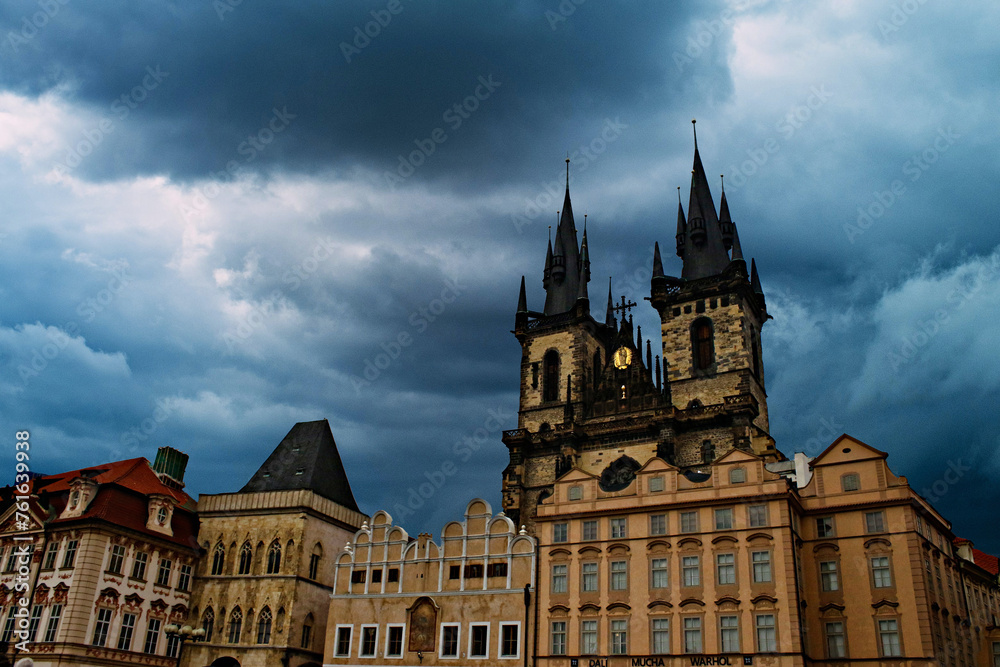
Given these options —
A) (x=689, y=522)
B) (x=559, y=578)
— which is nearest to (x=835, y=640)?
(x=689, y=522)

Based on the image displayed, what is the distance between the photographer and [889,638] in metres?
33.8

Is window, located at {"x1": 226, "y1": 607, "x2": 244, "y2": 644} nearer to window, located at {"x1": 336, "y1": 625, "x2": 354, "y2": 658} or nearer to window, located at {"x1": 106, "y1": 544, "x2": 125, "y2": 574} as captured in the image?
window, located at {"x1": 106, "y1": 544, "x2": 125, "y2": 574}

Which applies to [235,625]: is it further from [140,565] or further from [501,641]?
[501,641]

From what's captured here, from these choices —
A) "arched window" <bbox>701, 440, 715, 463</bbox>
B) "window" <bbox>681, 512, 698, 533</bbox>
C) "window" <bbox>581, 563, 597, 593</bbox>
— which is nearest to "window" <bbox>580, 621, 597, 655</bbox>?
"window" <bbox>581, 563, 597, 593</bbox>

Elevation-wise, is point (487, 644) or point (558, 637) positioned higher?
point (558, 637)

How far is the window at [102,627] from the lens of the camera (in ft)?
137

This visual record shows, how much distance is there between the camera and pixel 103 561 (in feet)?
140

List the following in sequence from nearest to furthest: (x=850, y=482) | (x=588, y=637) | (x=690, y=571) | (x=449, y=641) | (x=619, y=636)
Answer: (x=690, y=571)
(x=619, y=636)
(x=850, y=482)
(x=588, y=637)
(x=449, y=641)

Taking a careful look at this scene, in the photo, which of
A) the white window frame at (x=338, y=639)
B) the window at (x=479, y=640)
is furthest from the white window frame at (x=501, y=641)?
the white window frame at (x=338, y=639)

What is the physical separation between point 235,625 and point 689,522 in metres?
26.5

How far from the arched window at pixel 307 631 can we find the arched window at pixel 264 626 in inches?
76.2

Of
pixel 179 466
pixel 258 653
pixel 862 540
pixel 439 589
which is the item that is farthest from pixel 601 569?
pixel 179 466

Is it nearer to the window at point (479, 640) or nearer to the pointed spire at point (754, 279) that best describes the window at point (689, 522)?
the window at point (479, 640)

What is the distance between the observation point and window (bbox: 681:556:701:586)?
36719 millimetres
